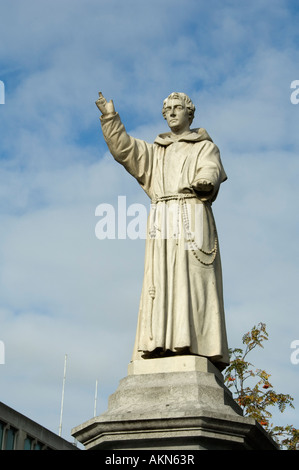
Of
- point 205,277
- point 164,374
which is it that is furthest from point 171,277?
point 164,374

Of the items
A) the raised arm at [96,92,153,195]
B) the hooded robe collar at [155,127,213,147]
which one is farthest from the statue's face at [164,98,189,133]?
the raised arm at [96,92,153,195]

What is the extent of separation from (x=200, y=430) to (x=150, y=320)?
1.93m

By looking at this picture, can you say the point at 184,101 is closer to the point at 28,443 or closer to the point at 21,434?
the point at 21,434

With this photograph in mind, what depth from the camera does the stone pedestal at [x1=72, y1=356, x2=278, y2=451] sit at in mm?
9414

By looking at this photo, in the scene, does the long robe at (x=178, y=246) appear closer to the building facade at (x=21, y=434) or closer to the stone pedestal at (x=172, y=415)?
the stone pedestal at (x=172, y=415)

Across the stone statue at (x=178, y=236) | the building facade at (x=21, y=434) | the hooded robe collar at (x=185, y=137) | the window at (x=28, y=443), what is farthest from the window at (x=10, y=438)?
the hooded robe collar at (x=185, y=137)

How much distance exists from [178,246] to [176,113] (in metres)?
→ 2.22

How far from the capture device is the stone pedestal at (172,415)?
9.41 metres

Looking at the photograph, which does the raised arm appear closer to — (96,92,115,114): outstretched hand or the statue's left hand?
(96,92,115,114): outstretched hand

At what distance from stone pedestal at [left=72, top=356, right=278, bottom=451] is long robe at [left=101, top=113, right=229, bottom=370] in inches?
14.2

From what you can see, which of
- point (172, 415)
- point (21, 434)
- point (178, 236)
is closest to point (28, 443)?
point (21, 434)

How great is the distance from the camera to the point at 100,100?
11.8 m

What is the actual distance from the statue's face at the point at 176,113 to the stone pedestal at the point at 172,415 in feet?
12.1
